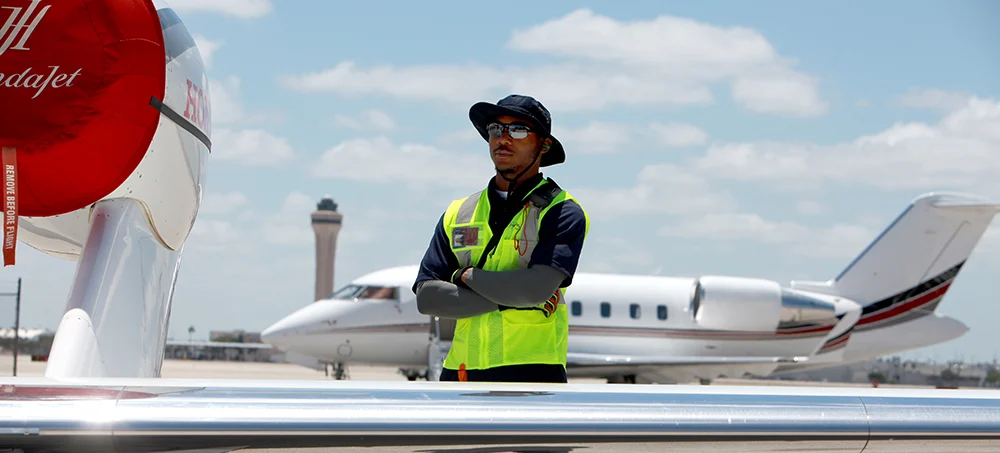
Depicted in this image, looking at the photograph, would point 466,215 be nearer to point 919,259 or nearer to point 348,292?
point 348,292

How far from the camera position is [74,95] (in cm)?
326

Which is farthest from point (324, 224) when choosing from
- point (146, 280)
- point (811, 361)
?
point (146, 280)

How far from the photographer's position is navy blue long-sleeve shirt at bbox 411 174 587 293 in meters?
2.70

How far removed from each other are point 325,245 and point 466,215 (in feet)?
386

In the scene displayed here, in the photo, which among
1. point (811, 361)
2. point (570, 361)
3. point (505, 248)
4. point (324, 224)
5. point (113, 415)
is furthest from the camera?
point (324, 224)

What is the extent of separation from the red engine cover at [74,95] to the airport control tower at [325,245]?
380 feet

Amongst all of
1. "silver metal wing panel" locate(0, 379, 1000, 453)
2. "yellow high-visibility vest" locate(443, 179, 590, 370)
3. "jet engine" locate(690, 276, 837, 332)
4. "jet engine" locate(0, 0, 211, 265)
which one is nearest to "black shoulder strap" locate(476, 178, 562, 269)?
"yellow high-visibility vest" locate(443, 179, 590, 370)

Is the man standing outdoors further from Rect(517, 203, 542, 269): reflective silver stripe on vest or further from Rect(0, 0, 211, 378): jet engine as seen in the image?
Rect(0, 0, 211, 378): jet engine

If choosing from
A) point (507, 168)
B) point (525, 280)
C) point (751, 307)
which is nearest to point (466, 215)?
point (507, 168)

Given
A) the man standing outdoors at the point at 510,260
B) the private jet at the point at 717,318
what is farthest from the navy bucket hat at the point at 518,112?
the private jet at the point at 717,318

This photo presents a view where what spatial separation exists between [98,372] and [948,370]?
32208 millimetres

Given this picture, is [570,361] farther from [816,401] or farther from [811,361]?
[816,401]

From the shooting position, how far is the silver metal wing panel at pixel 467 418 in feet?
4.96

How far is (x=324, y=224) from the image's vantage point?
4724 inches
